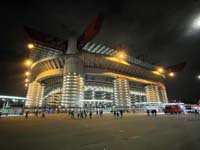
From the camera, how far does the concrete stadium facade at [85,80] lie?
6619cm

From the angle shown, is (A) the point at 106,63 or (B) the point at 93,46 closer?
(A) the point at 106,63

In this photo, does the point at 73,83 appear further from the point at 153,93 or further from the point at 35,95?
the point at 153,93

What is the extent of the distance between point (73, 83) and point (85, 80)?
39.8 feet

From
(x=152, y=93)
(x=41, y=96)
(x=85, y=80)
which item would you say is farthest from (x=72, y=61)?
(x=152, y=93)

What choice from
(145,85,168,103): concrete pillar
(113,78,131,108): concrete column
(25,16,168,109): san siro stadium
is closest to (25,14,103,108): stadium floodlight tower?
(25,16,168,109): san siro stadium

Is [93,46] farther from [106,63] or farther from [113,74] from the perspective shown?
[113,74]

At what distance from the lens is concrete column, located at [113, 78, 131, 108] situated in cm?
7669

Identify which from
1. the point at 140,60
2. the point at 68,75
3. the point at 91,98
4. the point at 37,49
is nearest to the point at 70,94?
the point at 68,75

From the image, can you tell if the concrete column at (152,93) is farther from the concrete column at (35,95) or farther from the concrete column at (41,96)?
the concrete column at (35,95)

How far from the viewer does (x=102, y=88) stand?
Result: 260 ft

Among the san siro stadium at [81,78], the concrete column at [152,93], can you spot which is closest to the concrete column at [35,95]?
the san siro stadium at [81,78]

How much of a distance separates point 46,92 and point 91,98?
3545 centimetres

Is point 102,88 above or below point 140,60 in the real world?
below

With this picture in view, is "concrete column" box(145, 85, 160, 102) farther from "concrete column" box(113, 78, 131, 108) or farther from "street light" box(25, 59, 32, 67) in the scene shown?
"street light" box(25, 59, 32, 67)
